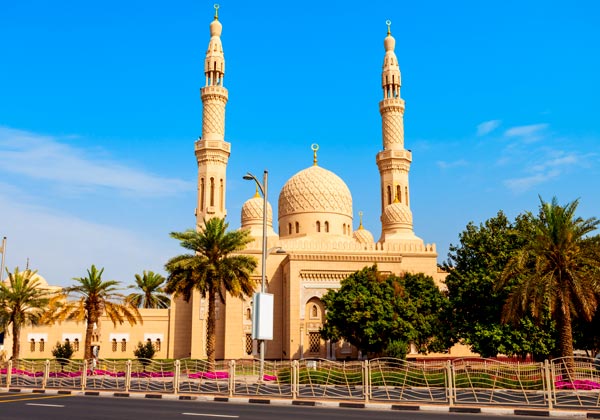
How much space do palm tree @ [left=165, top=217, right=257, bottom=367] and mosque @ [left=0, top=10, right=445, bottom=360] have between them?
33.2 feet

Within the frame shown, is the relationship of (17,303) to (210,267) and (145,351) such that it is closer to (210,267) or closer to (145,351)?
(145,351)

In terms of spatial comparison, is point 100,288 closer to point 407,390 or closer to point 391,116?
point 407,390

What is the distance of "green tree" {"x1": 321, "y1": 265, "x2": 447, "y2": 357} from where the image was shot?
33.2 metres

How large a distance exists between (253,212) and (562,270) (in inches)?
1132

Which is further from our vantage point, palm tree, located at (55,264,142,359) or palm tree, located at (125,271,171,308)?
palm tree, located at (125,271,171,308)

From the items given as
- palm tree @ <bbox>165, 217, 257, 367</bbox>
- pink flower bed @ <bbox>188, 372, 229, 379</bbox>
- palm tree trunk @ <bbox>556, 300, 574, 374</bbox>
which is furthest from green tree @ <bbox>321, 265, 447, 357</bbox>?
palm tree trunk @ <bbox>556, 300, 574, 374</bbox>

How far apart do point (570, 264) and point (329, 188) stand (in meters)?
27.2

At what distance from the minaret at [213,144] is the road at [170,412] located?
93.9 ft

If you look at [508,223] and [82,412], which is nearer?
[82,412]

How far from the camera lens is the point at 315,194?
47.9 meters

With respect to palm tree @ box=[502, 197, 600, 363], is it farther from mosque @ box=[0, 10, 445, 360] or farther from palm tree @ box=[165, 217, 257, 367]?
mosque @ box=[0, 10, 445, 360]

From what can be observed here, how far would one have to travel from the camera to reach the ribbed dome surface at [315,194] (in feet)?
157

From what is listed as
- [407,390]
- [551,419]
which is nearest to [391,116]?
[407,390]

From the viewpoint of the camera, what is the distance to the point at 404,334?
33.2m
